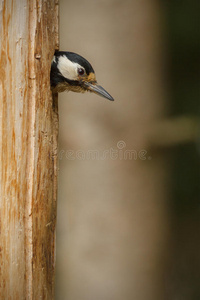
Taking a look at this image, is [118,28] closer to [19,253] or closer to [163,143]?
[163,143]

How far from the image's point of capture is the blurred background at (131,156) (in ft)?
4.99

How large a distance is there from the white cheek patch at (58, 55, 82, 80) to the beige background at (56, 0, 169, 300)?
0.41 meters

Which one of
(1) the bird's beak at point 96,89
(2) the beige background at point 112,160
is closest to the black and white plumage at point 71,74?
(1) the bird's beak at point 96,89

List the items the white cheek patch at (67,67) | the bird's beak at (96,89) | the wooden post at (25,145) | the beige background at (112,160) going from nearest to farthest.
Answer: the wooden post at (25,145), the white cheek patch at (67,67), the bird's beak at (96,89), the beige background at (112,160)

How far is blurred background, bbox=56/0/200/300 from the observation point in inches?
59.9

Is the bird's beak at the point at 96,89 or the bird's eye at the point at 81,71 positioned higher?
the bird's eye at the point at 81,71

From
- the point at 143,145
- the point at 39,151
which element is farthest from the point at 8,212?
the point at 143,145

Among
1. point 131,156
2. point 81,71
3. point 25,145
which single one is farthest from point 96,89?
point 131,156

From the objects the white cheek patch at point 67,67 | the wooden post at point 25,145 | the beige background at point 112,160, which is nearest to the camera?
the wooden post at point 25,145

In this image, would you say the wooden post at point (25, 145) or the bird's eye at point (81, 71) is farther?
the bird's eye at point (81, 71)

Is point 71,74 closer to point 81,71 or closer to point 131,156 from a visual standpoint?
point 81,71

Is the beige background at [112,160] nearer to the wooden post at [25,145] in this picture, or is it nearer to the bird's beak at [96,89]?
the bird's beak at [96,89]

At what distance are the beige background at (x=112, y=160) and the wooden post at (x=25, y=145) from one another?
0.53 m

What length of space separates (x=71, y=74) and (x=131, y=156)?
22.2 inches
